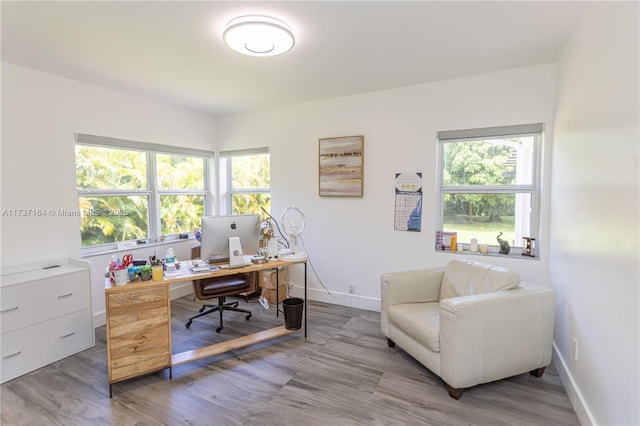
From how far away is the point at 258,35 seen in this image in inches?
81.9

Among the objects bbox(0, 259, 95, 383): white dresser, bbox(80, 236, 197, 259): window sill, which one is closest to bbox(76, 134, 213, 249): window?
bbox(80, 236, 197, 259): window sill

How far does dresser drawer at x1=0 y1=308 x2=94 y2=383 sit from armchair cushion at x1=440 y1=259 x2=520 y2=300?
129 inches

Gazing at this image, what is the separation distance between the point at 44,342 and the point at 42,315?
23 centimetres

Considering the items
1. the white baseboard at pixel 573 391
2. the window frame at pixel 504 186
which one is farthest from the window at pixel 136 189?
the white baseboard at pixel 573 391

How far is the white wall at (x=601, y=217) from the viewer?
53.4 inches

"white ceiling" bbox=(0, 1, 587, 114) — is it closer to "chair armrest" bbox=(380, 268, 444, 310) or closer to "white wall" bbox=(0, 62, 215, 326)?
"white wall" bbox=(0, 62, 215, 326)

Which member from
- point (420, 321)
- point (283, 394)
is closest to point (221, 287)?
point (283, 394)

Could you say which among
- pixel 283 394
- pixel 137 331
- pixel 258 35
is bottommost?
pixel 283 394

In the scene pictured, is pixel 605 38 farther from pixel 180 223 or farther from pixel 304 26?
pixel 180 223

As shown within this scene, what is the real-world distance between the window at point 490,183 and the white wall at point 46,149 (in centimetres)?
366

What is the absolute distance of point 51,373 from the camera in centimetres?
245

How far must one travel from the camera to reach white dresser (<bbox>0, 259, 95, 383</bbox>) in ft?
7.77

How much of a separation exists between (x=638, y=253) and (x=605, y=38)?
118cm

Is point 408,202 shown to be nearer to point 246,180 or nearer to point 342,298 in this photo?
point 342,298
